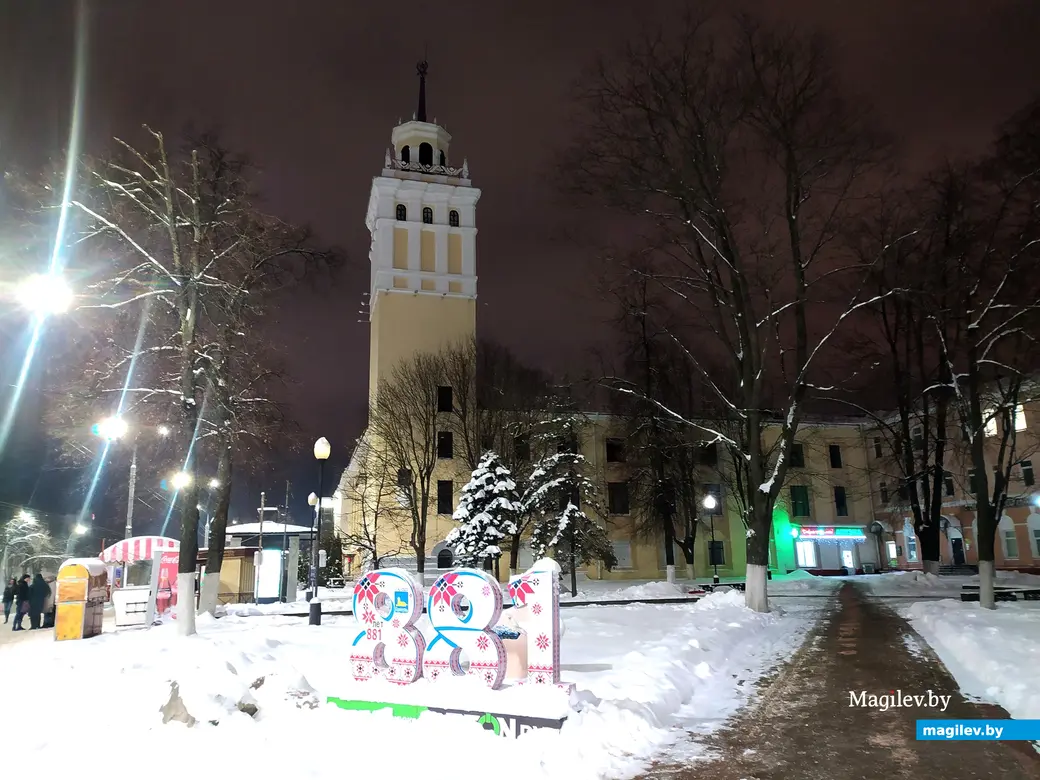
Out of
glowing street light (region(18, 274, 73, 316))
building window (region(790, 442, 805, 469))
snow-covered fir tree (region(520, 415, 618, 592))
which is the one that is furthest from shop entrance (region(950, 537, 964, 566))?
glowing street light (region(18, 274, 73, 316))

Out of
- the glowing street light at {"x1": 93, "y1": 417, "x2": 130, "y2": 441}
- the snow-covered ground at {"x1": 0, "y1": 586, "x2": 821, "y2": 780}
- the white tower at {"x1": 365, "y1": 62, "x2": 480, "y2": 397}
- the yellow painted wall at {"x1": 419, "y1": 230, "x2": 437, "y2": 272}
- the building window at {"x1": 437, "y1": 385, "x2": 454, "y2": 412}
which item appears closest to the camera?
the snow-covered ground at {"x1": 0, "y1": 586, "x2": 821, "y2": 780}

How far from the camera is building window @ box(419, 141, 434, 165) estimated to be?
52406mm

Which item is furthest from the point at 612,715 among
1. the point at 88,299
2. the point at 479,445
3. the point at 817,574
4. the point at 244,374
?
the point at 817,574

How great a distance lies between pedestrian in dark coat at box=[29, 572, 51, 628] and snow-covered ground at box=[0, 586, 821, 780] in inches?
534

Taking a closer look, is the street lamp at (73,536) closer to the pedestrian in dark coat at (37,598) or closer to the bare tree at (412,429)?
the bare tree at (412,429)

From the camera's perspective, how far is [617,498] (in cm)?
4553

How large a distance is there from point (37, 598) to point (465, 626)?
1798cm

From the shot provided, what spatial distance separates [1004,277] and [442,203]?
37.8 metres

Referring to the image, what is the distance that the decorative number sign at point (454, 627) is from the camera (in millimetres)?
7609

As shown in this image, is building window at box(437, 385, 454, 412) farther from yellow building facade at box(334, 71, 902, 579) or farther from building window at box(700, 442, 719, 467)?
building window at box(700, 442, 719, 467)

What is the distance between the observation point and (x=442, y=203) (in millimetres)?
49969

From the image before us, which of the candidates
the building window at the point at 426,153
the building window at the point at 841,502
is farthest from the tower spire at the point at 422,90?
the building window at the point at 841,502

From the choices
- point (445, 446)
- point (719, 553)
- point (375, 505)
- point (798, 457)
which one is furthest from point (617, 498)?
point (375, 505)

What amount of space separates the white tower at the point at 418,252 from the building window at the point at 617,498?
1409 cm
